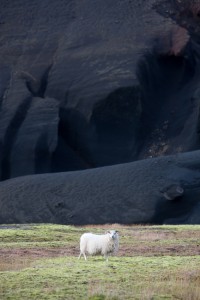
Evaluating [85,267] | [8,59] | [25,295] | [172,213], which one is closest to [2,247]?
[85,267]

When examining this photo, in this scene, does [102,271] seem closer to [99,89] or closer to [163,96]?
[99,89]

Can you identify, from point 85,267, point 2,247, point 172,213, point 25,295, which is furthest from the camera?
point 172,213

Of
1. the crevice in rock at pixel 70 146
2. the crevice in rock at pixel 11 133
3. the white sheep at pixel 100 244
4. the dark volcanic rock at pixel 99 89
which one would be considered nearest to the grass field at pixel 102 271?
the white sheep at pixel 100 244

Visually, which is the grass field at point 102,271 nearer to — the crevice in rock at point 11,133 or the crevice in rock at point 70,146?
the crevice in rock at point 11,133

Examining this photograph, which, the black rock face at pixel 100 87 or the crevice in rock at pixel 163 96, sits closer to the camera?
the black rock face at pixel 100 87

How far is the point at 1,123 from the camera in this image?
75688 mm

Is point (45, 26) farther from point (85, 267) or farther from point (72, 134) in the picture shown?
point (85, 267)

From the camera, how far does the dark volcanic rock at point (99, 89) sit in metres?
73.5

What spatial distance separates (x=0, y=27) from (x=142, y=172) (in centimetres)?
2525

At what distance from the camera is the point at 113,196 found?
60.5 metres

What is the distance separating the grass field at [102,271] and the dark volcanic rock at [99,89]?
37.1 meters

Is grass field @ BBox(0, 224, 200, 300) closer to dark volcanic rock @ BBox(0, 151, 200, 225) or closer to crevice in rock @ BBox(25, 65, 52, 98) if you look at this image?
dark volcanic rock @ BBox(0, 151, 200, 225)

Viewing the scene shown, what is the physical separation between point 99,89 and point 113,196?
A: 595 inches

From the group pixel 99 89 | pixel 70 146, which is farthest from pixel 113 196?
pixel 70 146
